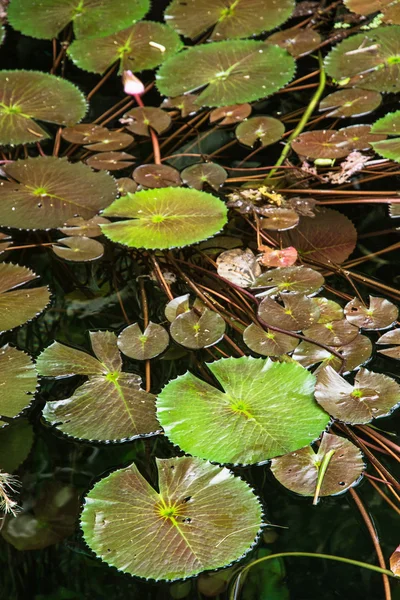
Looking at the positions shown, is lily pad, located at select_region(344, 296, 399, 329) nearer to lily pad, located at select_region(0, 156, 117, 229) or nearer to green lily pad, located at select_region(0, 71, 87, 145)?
lily pad, located at select_region(0, 156, 117, 229)

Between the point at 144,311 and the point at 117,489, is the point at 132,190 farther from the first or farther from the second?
the point at 117,489

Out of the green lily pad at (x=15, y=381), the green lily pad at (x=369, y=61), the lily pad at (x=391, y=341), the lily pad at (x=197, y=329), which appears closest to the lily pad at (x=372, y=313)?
the lily pad at (x=391, y=341)

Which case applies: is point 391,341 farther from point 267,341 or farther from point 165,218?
point 165,218

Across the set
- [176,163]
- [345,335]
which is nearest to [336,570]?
[345,335]

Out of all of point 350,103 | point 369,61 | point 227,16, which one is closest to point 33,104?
point 227,16

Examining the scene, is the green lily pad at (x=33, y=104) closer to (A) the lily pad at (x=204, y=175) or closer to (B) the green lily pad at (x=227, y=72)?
(B) the green lily pad at (x=227, y=72)

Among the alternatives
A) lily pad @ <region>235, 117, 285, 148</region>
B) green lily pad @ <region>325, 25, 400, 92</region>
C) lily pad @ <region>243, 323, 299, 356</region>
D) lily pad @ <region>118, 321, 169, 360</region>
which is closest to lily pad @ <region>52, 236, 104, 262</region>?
lily pad @ <region>118, 321, 169, 360</region>
